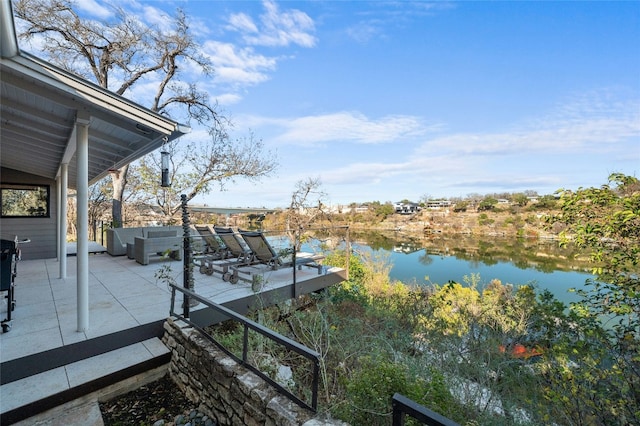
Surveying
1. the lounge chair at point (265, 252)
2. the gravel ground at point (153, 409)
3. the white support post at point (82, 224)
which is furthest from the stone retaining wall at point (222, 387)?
the lounge chair at point (265, 252)

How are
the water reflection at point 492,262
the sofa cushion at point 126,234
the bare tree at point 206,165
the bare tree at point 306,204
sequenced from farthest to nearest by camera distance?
the water reflection at point 492,262 → the bare tree at point 206,165 → the bare tree at point 306,204 → the sofa cushion at point 126,234

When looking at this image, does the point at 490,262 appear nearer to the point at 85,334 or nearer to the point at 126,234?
the point at 126,234

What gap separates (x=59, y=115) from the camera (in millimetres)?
3320

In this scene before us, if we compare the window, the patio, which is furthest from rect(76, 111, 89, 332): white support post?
the window

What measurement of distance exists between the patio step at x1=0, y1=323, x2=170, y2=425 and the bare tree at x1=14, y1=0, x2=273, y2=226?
8.32 m

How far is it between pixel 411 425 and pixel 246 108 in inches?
522

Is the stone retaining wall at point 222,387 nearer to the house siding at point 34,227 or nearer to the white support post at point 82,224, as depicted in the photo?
the white support post at point 82,224

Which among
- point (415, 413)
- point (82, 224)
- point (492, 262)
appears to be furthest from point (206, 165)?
point (492, 262)

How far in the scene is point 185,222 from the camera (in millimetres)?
3570

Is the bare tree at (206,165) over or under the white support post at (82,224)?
over

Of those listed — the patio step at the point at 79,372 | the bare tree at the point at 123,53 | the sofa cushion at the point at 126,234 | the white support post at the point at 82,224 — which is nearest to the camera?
the patio step at the point at 79,372

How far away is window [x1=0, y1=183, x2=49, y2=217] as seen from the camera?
7.39 m

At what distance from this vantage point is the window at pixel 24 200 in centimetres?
739

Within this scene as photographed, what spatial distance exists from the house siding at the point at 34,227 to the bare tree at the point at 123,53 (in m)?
2.05
